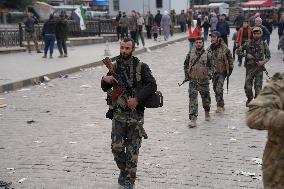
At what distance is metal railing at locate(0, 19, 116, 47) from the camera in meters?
23.4

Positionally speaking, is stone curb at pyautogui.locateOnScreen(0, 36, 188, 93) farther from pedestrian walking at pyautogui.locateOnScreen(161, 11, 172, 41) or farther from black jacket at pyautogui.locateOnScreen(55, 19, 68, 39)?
pedestrian walking at pyautogui.locateOnScreen(161, 11, 172, 41)

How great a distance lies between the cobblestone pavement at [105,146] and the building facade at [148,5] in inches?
1681

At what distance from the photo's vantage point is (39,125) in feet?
31.0

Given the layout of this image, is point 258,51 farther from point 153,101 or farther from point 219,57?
point 153,101

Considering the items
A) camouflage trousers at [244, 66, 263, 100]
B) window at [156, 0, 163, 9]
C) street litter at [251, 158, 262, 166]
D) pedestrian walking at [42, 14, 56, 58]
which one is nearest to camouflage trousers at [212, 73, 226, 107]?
camouflage trousers at [244, 66, 263, 100]

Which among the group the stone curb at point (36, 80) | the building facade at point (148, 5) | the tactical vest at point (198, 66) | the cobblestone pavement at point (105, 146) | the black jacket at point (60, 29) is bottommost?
the cobblestone pavement at point (105, 146)

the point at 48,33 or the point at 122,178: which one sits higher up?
the point at 48,33

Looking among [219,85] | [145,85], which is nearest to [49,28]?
[219,85]

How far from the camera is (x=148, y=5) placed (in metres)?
55.3

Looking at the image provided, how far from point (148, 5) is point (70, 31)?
25.4 m

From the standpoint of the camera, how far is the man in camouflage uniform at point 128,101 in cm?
532

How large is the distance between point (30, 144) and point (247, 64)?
4.64 m

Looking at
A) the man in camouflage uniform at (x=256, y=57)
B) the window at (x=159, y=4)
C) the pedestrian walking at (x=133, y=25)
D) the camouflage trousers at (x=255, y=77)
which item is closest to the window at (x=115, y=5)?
the window at (x=159, y=4)

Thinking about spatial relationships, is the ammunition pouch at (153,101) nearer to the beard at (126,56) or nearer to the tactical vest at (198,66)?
the beard at (126,56)
